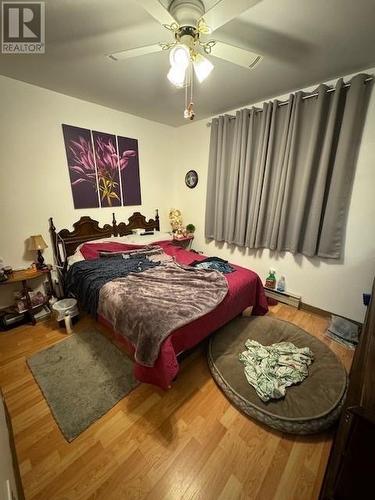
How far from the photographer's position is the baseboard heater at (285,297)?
2676mm

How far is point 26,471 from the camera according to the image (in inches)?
44.5

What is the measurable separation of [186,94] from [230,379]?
2.93 m

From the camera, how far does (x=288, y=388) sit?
1.46 metres

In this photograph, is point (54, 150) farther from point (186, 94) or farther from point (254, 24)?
point (254, 24)

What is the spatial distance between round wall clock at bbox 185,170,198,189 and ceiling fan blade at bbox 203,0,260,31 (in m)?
2.44

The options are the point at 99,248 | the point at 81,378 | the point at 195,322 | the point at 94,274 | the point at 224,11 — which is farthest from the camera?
the point at 99,248

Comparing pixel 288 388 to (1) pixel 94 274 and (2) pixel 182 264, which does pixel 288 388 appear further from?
(1) pixel 94 274

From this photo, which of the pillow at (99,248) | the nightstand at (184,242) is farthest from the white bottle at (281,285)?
the pillow at (99,248)

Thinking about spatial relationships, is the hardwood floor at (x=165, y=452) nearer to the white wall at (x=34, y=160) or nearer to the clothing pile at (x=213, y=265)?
the clothing pile at (x=213, y=265)

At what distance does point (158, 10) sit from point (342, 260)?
2653mm

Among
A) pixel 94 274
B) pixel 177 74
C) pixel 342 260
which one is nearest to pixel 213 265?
pixel 94 274

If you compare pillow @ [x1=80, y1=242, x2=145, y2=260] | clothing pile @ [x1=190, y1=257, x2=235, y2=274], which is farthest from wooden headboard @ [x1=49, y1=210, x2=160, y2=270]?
clothing pile @ [x1=190, y1=257, x2=235, y2=274]

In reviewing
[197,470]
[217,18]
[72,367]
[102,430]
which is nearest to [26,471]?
[102,430]

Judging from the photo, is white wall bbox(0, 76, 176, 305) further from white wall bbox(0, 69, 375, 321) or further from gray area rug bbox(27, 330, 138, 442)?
gray area rug bbox(27, 330, 138, 442)
